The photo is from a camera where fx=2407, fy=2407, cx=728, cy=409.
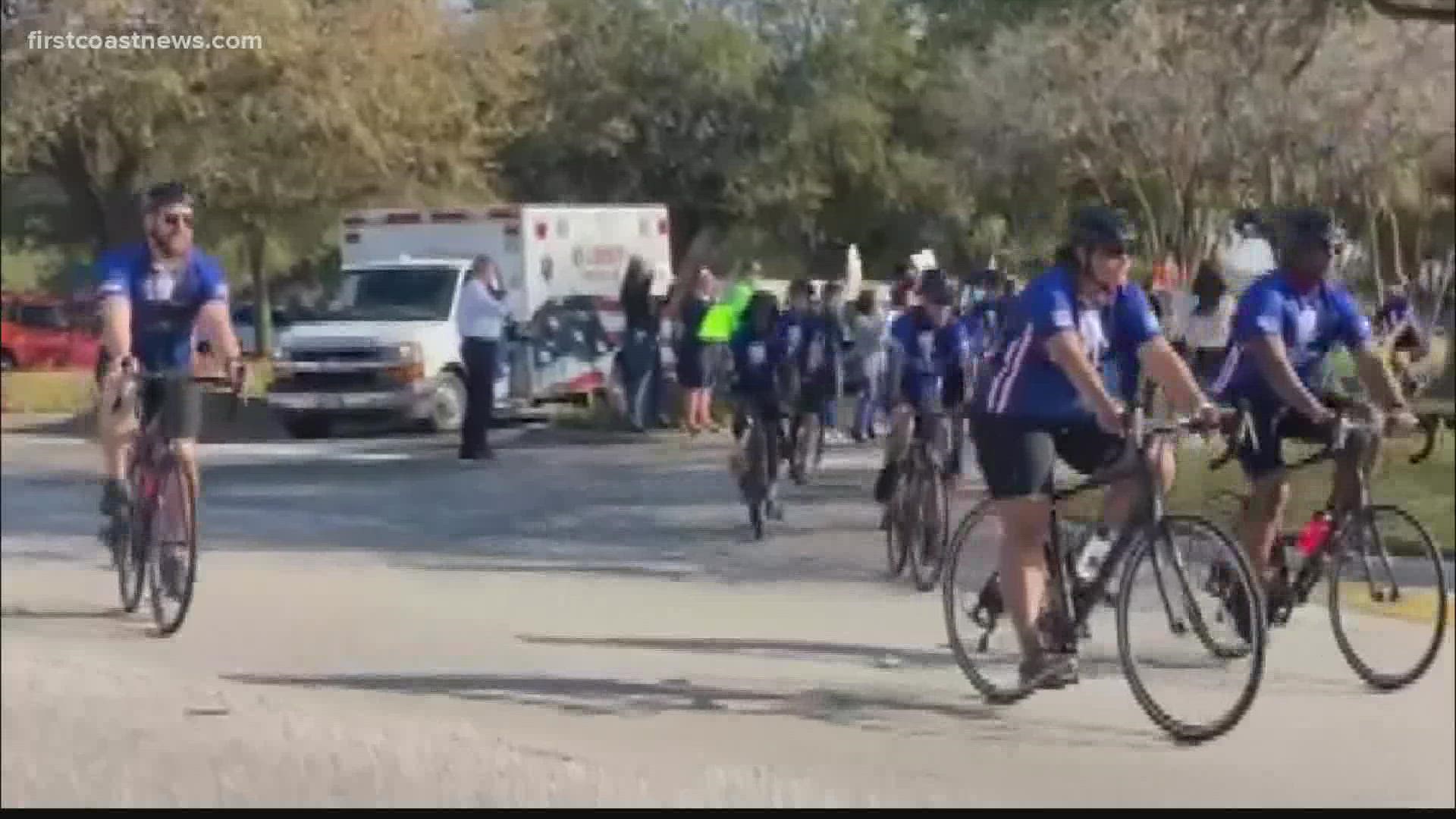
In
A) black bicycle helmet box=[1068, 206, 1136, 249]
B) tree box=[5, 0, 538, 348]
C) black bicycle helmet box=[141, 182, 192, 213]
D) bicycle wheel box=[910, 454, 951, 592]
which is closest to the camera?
tree box=[5, 0, 538, 348]

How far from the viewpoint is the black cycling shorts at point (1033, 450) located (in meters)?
5.59

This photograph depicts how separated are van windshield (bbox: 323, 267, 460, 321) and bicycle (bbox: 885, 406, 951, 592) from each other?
111 cm

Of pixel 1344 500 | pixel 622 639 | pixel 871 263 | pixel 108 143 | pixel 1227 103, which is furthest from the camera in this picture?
pixel 1344 500

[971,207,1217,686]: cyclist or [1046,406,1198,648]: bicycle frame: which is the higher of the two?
[971,207,1217,686]: cyclist

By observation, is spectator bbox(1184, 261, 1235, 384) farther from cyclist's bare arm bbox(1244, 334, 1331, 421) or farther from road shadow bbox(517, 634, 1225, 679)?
road shadow bbox(517, 634, 1225, 679)

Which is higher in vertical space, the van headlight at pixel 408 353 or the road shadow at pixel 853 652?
the van headlight at pixel 408 353

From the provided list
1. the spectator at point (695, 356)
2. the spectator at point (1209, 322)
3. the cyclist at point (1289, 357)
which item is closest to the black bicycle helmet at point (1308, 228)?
the cyclist at point (1289, 357)

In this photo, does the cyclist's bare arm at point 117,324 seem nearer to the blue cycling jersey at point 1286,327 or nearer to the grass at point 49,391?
the grass at point 49,391

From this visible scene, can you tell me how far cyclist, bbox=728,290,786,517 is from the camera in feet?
18.0

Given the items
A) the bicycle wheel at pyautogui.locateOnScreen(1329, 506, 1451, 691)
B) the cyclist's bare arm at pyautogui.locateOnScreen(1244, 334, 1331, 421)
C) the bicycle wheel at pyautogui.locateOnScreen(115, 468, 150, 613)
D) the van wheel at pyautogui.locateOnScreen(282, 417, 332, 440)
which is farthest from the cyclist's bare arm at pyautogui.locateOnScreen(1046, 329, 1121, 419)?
the bicycle wheel at pyautogui.locateOnScreen(115, 468, 150, 613)

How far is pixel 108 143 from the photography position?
441cm

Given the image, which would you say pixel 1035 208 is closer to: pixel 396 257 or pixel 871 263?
pixel 871 263
